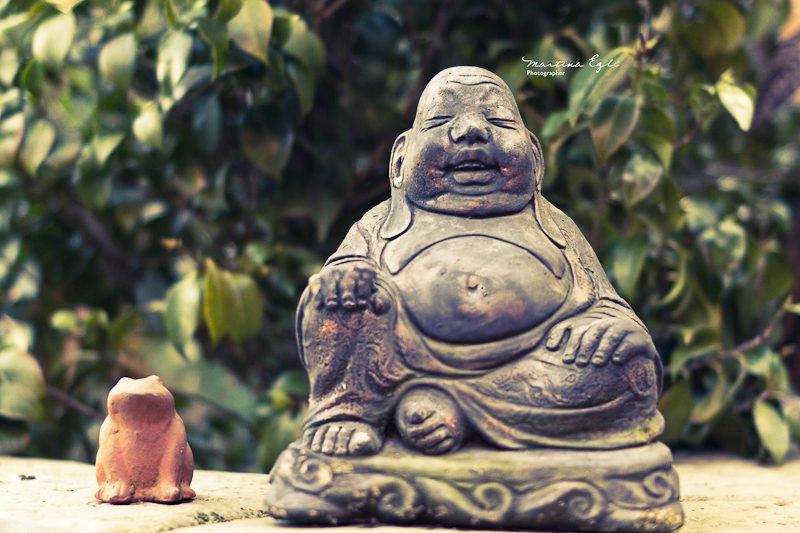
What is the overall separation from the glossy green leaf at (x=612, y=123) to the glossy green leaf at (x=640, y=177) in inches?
5.3

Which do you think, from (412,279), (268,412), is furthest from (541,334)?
(268,412)

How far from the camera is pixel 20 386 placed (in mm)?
2982

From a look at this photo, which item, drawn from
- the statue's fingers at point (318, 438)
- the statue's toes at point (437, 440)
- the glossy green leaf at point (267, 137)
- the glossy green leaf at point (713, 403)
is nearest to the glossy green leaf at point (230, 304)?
the glossy green leaf at point (267, 137)

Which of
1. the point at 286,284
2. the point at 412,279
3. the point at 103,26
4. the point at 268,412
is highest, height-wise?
the point at 103,26

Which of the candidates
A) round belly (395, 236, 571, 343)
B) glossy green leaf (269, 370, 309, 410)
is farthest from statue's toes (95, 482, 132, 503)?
glossy green leaf (269, 370, 309, 410)

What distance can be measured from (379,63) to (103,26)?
1.36 metres

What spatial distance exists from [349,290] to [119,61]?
5.43 feet

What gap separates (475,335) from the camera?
6.81 feet

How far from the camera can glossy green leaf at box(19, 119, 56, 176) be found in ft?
Answer: 10.8

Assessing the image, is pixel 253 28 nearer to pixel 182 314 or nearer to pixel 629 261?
pixel 182 314

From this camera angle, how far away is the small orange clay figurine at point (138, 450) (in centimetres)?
205

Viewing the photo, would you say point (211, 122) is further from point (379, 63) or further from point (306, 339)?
point (306, 339)

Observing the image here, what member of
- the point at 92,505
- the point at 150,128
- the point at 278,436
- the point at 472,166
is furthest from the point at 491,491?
the point at 150,128

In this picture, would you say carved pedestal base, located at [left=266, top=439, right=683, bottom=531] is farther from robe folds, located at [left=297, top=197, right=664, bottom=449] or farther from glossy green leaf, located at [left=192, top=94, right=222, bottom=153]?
glossy green leaf, located at [left=192, top=94, right=222, bottom=153]
